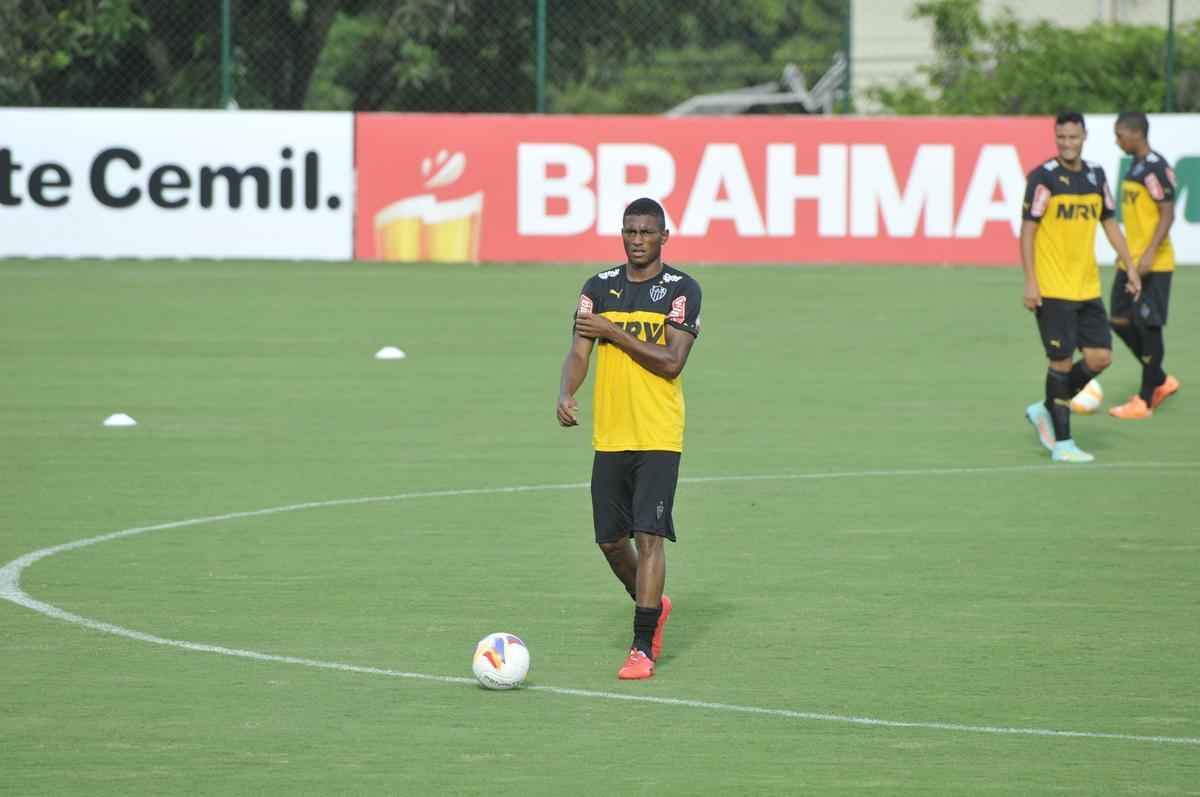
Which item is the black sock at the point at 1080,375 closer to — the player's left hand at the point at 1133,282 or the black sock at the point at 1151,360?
the player's left hand at the point at 1133,282

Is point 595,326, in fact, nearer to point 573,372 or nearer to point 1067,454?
point 573,372

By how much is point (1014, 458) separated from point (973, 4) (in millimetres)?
35683

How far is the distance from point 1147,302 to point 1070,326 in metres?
2.47

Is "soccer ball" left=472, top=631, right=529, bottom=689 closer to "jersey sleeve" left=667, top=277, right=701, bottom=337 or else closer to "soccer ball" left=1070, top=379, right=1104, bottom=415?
"jersey sleeve" left=667, top=277, right=701, bottom=337

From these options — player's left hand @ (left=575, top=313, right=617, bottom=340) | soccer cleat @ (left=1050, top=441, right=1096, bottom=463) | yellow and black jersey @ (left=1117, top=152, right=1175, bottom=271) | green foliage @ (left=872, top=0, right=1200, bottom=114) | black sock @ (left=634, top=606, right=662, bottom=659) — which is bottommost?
soccer cleat @ (left=1050, top=441, right=1096, bottom=463)

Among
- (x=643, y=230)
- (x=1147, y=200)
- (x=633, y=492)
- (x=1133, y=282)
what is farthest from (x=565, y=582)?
(x=1147, y=200)

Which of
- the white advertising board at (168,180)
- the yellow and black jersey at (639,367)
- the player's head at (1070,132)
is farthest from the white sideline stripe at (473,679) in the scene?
the white advertising board at (168,180)

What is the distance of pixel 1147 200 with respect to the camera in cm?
1602

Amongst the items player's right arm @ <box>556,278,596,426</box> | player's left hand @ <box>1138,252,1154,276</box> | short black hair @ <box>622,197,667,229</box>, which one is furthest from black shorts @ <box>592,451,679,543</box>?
player's left hand @ <box>1138,252,1154,276</box>

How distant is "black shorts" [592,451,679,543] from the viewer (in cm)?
814

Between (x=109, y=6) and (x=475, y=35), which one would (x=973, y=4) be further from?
(x=109, y=6)

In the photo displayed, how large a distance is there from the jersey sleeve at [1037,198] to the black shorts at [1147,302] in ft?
7.06

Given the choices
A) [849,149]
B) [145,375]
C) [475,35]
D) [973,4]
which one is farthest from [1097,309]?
[973,4]

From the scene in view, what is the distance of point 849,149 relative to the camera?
28391 millimetres
